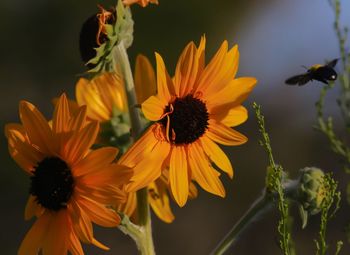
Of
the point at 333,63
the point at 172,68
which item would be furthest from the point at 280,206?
the point at 172,68

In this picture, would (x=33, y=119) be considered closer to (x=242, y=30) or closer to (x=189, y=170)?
(x=189, y=170)

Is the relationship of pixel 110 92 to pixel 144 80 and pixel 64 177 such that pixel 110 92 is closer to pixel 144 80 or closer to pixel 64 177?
pixel 144 80

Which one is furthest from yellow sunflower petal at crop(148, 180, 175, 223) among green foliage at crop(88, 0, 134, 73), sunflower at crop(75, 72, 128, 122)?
green foliage at crop(88, 0, 134, 73)

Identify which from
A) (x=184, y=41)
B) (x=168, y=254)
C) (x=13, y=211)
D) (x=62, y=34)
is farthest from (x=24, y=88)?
(x=168, y=254)

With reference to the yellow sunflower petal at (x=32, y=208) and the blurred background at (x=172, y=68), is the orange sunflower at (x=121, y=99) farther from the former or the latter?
the blurred background at (x=172, y=68)

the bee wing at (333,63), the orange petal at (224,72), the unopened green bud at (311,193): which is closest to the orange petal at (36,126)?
the orange petal at (224,72)
